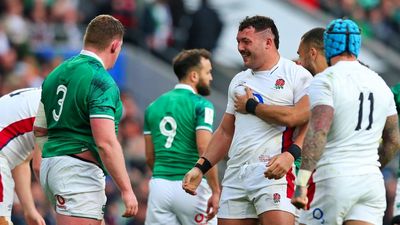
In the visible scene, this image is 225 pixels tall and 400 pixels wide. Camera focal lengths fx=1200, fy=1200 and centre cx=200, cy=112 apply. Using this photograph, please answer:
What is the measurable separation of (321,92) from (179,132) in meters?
3.48

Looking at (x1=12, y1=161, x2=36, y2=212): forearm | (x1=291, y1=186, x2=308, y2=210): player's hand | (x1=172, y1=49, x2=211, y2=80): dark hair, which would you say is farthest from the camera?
(x1=172, y1=49, x2=211, y2=80): dark hair

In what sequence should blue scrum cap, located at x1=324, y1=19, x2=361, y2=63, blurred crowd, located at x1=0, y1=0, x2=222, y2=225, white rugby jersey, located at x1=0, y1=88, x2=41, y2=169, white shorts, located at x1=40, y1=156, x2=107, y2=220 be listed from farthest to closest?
blurred crowd, located at x1=0, y1=0, x2=222, y2=225, white rugby jersey, located at x1=0, y1=88, x2=41, y2=169, white shorts, located at x1=40, y1=156, x2=107, y2=220, blue scrum cap, located at x1=324, y1=19, x2=361, y2=63

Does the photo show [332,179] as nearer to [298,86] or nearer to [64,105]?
[298,86]

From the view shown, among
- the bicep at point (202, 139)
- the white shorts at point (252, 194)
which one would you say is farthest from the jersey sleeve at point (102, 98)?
the bicep at point (202, 139)

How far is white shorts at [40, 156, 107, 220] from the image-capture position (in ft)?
33.0

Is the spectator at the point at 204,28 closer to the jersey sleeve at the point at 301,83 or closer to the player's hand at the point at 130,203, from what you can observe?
the jersey sleeve at the point at 301,83

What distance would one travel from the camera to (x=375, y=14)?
25953mm

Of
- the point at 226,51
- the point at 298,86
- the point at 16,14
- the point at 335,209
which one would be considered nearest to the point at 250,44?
the point at 298,86

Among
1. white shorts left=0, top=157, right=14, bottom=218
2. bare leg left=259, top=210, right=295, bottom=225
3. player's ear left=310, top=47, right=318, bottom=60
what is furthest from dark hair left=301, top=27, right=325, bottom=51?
white shorts left=0, top=157, right=14, bottom=218

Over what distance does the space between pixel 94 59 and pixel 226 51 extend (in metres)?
12.5

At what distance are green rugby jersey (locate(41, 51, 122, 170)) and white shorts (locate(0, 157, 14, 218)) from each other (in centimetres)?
102

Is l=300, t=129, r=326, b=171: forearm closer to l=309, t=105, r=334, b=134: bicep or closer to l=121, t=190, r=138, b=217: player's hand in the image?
l=309, t=105, r=334, b=134: bicep

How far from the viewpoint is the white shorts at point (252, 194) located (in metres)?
10.2

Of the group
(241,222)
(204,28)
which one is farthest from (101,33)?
(204,28)
